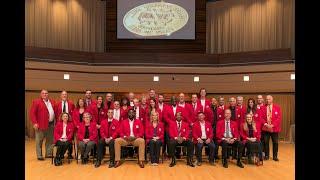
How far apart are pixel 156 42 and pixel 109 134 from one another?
735 cm

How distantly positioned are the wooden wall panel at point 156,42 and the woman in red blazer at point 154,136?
22.7 feet

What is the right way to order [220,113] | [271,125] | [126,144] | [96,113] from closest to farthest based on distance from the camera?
[126,144]
[271,125]
[96,113]
[220,113]

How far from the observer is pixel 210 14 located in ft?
47.5

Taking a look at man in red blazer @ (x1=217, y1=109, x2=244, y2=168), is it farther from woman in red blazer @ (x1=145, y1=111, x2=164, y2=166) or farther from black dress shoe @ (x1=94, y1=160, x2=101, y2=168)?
black dress shoe @ (x1=94, y1=160, x2=101, y2=168)

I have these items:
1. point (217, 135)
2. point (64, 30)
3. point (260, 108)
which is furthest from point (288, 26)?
point (64, 30)

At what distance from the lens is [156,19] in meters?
14.1

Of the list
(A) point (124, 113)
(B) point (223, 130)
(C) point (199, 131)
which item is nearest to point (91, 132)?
(A) point (124, 113)

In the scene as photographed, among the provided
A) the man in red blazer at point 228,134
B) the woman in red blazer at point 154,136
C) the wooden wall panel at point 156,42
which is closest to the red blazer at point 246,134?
the man in red blazer at point 228,134

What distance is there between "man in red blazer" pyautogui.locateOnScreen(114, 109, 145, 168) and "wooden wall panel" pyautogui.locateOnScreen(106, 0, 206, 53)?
6979 millimetres

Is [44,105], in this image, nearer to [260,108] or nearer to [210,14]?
[260,108]

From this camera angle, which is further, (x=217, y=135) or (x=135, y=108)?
(x=135, y=108)

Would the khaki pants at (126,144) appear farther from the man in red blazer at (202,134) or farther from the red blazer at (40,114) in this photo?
the red blazer at (40,114)

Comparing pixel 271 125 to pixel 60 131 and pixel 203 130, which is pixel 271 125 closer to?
pixel 203 130
